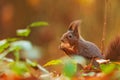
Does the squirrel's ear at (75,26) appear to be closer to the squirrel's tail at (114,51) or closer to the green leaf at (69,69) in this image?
the squirrel's tail at (114,51)

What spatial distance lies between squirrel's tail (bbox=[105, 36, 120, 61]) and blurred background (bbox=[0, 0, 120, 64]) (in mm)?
5272

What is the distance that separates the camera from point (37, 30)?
9.79 metres

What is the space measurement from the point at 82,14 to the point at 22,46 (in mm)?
7627

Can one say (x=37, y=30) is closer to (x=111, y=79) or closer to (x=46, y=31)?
(x=46, y=31)

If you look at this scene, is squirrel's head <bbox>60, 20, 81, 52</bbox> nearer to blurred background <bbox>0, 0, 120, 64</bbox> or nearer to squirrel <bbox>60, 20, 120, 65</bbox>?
squirrel <bbox>60, 20, 120, 65</bbox>

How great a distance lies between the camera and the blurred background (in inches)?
369

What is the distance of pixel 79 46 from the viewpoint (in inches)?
161

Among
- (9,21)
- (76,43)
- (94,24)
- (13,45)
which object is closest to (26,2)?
(9,21)

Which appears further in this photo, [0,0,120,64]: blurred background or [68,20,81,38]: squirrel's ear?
[0,0,120,64]: blurred background

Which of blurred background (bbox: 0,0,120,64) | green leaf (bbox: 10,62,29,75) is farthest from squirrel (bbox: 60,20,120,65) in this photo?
blurred background (bbox: 0,0,120,64)

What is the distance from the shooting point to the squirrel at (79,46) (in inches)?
149

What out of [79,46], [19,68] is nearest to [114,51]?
[79,46]

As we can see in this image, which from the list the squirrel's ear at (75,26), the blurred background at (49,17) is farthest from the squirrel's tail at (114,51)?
the blurred background at (49,17)

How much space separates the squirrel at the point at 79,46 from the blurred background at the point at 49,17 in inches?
195
